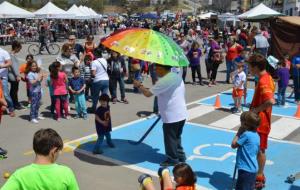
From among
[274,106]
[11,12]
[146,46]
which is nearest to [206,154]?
[146,46]

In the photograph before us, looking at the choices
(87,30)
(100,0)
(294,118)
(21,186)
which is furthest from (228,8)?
(21,186)

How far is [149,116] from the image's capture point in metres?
11.5

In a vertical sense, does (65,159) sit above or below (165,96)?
below

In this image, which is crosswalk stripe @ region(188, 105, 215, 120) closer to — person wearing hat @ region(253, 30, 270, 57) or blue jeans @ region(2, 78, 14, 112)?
blue jeans @ region(2, 78, 14, 112)

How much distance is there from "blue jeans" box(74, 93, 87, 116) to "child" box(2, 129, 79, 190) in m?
7.65

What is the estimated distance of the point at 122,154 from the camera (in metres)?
8.33

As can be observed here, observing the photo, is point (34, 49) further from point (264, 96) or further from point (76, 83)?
point (264, 96)

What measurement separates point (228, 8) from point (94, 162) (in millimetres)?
98834

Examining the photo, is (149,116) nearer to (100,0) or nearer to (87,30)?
(87,30)

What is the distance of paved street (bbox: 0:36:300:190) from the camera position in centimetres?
723

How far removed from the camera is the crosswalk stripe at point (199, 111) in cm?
1174

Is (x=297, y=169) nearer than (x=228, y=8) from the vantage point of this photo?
Yes

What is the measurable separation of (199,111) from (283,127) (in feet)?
8.01

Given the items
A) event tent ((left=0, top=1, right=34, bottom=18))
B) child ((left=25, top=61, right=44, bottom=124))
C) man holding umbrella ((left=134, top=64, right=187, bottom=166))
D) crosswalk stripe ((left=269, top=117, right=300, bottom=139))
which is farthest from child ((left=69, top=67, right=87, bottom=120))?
event tent ((left=0, top=1, right=34, bottom=18))
